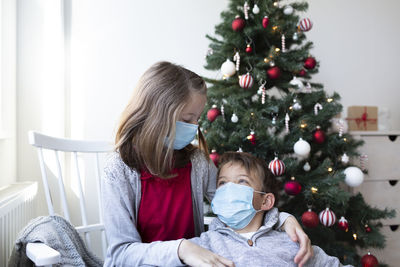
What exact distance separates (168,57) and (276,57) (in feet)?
2.77

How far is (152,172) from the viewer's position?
1136mm

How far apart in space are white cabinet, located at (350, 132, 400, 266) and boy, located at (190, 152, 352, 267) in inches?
54.5

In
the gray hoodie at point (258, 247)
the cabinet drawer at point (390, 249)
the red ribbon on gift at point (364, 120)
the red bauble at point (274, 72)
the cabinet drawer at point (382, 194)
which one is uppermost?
the red bauble at point (274, 72)

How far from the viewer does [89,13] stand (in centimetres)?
229

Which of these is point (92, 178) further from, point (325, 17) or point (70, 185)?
point (325, 17)

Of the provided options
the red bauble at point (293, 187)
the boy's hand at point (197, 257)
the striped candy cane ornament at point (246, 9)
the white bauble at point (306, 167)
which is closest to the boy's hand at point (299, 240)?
the boy's hand at point (197, 257)

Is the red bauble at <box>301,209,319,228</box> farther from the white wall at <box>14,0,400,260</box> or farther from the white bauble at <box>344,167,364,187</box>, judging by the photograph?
the white wall at <box>14,0,400,260</box>

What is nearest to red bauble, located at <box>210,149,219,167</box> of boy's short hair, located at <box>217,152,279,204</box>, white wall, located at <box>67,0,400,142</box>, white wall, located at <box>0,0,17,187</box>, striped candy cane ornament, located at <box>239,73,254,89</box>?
striped candy cane ornament, located at <box>239,73,254,89</box>

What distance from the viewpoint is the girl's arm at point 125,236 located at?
0.98 metres

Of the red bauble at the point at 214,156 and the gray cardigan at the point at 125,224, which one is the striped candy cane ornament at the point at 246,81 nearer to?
the red bauble at the point at 214,156

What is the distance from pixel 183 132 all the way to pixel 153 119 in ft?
0.39

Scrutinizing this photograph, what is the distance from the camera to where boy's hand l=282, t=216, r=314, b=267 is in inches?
41.8

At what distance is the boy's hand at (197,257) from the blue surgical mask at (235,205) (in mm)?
250

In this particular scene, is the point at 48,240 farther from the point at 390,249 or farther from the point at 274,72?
the point at 390,249
